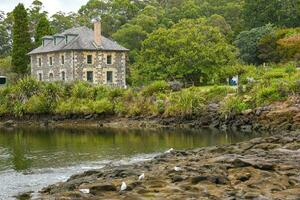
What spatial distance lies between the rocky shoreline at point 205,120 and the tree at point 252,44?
977 inches

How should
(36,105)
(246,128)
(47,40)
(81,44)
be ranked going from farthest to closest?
(47,40) → (81,44) → (36,105) → (246,128)

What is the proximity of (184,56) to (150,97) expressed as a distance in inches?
310

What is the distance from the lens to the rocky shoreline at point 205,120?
5094cm

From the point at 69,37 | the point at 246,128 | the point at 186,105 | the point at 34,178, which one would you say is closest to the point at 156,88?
the point at 186,105

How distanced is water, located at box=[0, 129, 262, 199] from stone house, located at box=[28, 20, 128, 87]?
59.1 ft

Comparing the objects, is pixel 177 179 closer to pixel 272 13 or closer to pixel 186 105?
pixel 186 105

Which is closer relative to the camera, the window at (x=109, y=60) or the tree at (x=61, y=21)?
the window at (x=109, y=60)

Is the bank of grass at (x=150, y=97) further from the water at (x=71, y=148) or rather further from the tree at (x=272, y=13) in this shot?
the tree at (x=272, y=13)

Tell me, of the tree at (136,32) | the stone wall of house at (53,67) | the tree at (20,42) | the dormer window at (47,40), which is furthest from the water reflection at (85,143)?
the tree at (136,32)

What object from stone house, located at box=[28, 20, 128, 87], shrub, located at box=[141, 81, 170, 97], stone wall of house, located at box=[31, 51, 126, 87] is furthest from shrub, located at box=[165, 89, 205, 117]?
stone wall of house, located at box=[31, 51, 126, 87]

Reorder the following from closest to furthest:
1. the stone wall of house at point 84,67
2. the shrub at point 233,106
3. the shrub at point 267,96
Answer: the shrub at point 267,96 < the shrub at point 233,106 < the stone wall of house at point 84,67

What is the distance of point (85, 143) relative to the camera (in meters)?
46.5

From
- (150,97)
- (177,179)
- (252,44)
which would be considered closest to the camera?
(177,179)

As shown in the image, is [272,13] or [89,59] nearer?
[89,59]
